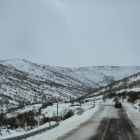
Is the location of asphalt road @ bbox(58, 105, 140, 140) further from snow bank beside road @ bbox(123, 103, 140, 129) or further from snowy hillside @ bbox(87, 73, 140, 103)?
snowy hillside @ bbox(87, 73, 140, 103)

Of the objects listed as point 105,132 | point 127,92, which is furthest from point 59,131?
point 127,92

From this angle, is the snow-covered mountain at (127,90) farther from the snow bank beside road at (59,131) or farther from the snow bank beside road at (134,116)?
the snow bank beside road at (59,131)

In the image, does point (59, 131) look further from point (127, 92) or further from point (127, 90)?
point (127, 90)

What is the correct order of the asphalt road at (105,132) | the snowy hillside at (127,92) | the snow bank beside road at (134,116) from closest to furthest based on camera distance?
the asphalt road at (105,132) < the snow bank beside road at (134,116) < the snowy hillside at (127,92)

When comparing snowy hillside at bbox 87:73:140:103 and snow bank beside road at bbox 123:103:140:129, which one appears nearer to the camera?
snow bank beside road at bbox 123:103:140:129

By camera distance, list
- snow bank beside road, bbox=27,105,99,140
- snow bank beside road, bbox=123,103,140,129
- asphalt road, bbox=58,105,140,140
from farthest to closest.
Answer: snow bank beside road, bbox=123,103,140,129, snow bank beside road, bbox=27,105,99,140, asphalt road, bbox=58,105,140,140

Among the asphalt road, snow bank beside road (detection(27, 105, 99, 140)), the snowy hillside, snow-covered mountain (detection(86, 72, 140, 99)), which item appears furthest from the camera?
snow-covered mountain (detection(86, 72, 140, 99))

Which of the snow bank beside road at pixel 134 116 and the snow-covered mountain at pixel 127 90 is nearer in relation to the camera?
the snow bank beside road at pixel 134 116

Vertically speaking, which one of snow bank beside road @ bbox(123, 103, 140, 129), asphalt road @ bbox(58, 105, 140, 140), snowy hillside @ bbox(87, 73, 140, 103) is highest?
snowy hillside @ bbox(87, 73, 140, 103)

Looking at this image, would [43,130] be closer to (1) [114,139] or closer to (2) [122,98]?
(1) [114,139]

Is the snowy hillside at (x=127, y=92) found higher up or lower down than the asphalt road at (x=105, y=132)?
higher up

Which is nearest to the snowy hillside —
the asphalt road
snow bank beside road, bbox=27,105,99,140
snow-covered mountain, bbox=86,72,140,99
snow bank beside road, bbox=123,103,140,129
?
snow-covered mountain, bbox=86,72,140,99

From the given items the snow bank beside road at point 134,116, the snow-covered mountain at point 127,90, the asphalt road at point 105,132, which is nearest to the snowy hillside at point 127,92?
the snow-covered mountain at point 127,90

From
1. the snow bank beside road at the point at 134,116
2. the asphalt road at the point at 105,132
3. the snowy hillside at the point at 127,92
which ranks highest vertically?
the snowy hillside at the point at 127,92
